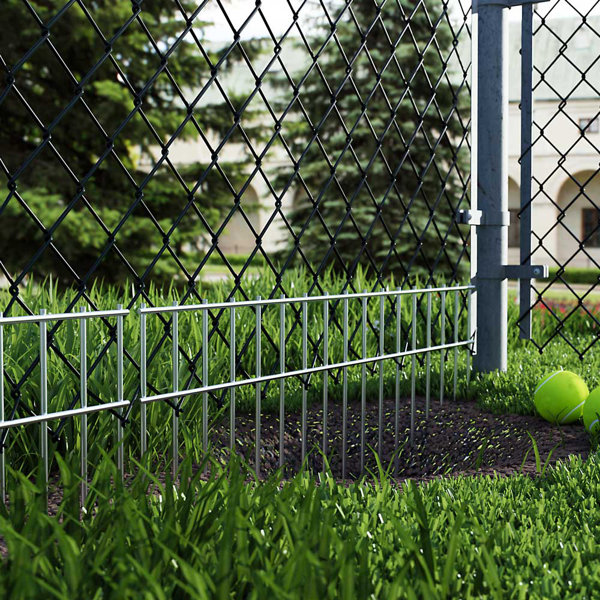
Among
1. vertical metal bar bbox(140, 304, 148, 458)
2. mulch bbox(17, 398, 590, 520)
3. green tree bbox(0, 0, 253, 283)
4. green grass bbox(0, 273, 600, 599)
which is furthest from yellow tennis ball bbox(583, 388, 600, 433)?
green tree bbox(0, 0, 253, 283)

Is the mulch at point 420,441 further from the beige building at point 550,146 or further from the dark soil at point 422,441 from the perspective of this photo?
the beige building at point 550,146

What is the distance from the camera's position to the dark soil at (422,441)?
266cm

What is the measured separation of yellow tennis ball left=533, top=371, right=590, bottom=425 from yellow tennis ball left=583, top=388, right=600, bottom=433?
14 centimetres

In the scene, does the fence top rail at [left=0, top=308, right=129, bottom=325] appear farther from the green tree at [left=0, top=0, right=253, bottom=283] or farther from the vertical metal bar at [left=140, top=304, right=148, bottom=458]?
the green tree at [left=0, top=0, right=253, bottom=283]

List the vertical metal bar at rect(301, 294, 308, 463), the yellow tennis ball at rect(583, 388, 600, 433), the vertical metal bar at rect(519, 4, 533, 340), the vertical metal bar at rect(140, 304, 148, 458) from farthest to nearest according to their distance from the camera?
the vertical metal bar at rect(519, 4, 533, 340), the yellow tennis ball at rect(583, 388, 600, 433), the vertical metal bar at rect(301, 294, 308, 463), the vertical metal bar at rect(140, 304, 148, 458)

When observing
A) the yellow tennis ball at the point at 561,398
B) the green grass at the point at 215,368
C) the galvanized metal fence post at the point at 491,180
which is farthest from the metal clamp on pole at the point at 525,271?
the yellow tennis ball at the point at 561,398

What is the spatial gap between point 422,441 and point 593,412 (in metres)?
0.62

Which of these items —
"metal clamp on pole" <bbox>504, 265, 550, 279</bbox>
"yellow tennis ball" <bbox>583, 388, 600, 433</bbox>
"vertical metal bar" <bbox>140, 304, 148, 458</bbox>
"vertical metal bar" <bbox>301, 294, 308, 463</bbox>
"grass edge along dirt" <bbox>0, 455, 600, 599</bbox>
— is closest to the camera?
"grass edge along dirt" <bbox>0, 455, 600, 599</bbox>

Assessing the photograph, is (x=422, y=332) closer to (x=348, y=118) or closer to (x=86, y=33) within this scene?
(x=86, y=33)

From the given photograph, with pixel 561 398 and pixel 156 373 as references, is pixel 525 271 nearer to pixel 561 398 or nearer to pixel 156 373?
pixel 561 398

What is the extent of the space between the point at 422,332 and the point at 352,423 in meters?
1.52

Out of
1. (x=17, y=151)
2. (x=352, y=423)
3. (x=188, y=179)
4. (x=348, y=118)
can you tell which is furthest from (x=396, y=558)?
(x=348, y=118)

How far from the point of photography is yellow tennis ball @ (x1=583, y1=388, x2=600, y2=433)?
8.55 feet

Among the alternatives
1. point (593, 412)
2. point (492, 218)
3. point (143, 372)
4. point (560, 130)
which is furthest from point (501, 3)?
point (560, 130)
